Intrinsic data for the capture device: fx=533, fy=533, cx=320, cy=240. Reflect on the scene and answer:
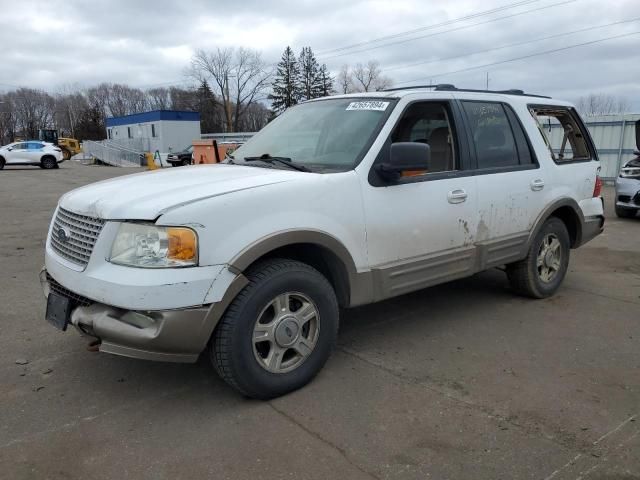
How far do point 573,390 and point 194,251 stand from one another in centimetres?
251

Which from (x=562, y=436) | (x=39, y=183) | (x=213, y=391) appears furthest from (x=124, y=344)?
(x=39, y=183)

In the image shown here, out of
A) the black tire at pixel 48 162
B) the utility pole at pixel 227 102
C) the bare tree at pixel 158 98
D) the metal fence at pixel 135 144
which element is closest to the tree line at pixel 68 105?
the bare tree at pixel 158 98

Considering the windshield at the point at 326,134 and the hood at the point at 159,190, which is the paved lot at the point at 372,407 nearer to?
the hood at the point at 159,190

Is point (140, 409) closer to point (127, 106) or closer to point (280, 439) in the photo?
point (280, 439)

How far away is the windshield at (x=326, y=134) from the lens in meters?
3.72

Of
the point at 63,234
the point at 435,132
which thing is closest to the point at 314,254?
the point at 63,234

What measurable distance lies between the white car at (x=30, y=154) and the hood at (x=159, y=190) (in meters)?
30.5

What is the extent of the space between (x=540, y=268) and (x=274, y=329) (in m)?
3.20

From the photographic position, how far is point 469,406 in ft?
10.5

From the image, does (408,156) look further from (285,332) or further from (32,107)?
(32,107)

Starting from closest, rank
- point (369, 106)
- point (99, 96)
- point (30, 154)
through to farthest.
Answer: point (369, 106) < point (30, 154) < point (99, 96)

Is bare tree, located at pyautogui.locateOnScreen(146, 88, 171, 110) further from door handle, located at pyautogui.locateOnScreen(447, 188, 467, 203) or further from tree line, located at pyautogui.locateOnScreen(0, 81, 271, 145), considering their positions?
door handle, located at pyautogui.locateOnScreen(447, 188, 467, 203)

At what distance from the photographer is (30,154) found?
30.2 metres

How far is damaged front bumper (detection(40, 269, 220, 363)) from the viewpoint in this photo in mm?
2781
